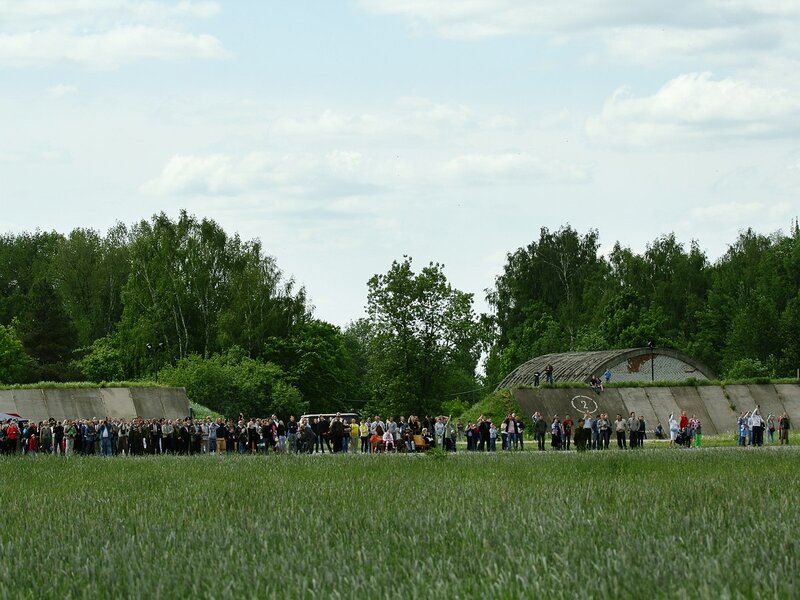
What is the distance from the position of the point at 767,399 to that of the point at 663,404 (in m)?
5.97

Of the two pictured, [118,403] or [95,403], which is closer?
[95,403]

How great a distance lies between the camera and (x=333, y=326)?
101 metres

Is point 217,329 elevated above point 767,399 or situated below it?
above

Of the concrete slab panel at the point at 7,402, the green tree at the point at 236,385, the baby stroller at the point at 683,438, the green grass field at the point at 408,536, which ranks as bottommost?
the green grass field at the point at 408,536

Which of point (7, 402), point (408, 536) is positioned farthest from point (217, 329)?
point (408, 536)

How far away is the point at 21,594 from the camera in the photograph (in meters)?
11.0

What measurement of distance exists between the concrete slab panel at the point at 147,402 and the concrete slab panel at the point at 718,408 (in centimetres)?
2654

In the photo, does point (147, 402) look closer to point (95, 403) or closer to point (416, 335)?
point (95, 403)

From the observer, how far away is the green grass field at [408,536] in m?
10.8

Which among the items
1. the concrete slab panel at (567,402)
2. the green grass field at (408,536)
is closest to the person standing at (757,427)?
the concrete slab panel at (567,402)

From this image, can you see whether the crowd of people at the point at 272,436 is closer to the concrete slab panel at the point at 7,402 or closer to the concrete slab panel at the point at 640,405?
the concrete slab panel at the point at 7,402

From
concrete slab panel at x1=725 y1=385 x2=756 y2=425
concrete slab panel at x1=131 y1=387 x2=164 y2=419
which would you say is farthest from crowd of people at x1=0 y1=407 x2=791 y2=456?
concrete slab panel at x1=725 y1=385 x2=756 y2=425

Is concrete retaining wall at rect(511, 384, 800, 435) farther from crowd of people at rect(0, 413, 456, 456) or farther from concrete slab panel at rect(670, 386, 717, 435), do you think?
crowd of people at rect(0, 413, 456, 456)

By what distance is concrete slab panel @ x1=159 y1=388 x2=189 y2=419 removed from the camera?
61.6 m
